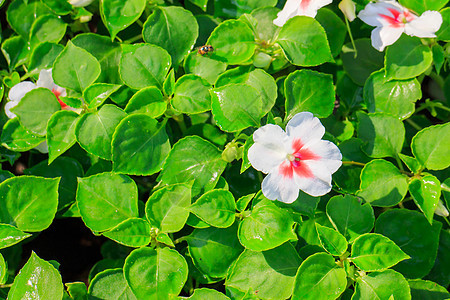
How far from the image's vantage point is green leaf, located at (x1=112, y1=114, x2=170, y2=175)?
1.12 m

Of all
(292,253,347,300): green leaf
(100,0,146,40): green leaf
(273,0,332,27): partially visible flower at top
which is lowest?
(292,253,347,300): green leaf

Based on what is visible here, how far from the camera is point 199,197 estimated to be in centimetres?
114

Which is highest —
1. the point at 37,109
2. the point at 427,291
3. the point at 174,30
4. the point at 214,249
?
the point at 174,30

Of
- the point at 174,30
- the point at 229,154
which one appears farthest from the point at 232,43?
the point at 229,154

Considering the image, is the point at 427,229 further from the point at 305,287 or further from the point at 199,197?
the point at 199,197

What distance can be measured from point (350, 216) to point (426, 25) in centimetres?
54

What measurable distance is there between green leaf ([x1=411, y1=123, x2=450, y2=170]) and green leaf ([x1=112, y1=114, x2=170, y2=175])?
2.11ft

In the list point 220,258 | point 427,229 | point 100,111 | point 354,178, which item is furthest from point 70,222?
point 427,229

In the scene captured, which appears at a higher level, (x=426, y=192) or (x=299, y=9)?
(x=299, y=9)

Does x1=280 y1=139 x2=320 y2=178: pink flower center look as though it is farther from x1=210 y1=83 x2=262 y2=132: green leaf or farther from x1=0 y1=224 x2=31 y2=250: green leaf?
x1=0 y1=224 x2=31 y2=250: green leaf

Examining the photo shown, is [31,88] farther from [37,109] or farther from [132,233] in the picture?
[132,233]

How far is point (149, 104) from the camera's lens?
119 centimetres

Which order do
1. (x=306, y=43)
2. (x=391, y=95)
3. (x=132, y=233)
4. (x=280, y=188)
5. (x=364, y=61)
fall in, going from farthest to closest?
(x=364, y=61), (x=391, y=95), (x=306, y=43), (x=132, y=233), (x=280, y=188)

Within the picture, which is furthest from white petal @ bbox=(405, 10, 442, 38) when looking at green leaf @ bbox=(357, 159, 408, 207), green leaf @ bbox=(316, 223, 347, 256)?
green leaf @ bbox=(316, 223, 347, 256)
